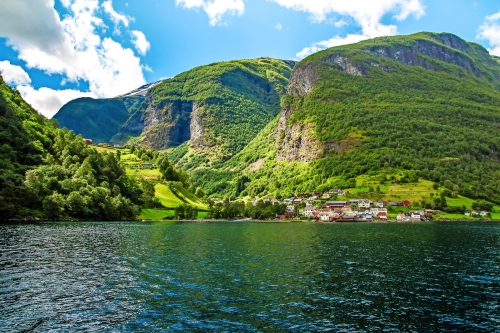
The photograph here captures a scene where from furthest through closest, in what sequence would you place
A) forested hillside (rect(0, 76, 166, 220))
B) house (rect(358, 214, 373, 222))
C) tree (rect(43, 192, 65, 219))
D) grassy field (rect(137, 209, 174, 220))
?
1. house (rect(358, 214, 373, 222))
2. grassy field (rect(137, 209, 174, 220))
3. tree (rect(43, 192, 65, 219))
4. forested hillside (rect(0, 76, 166, 220))

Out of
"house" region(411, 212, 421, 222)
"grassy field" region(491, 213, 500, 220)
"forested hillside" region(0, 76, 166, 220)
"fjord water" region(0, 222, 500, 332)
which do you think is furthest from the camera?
"grassy field" region(491, 213, 500, 220)

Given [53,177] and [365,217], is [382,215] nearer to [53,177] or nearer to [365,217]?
[365,217]

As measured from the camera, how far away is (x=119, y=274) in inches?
1613

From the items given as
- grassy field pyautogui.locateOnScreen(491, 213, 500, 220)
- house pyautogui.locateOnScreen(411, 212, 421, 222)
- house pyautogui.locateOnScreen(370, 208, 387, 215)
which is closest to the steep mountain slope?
house pyautogui.locateOnScreen(370, 208, 387, 215)

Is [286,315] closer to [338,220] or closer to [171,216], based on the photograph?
[171,216]

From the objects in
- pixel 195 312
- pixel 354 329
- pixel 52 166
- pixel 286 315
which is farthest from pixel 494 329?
pixel 52 166

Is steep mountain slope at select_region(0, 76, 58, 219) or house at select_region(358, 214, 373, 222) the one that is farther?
house at select_region(358, 214, 373, 222)

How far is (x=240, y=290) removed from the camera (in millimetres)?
35594

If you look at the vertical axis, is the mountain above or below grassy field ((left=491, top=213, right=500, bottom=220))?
above

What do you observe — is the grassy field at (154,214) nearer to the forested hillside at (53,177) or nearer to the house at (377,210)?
the forested hillside at (53,177)

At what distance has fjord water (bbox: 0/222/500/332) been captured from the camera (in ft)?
85.0

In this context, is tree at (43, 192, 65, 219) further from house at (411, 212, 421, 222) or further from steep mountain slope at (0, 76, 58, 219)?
house at (411, 212, 421, 222)

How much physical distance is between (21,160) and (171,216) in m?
65.2

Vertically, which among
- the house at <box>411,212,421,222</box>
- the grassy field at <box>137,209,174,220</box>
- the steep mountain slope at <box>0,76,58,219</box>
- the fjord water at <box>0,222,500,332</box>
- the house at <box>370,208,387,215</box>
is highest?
the steep mountain slope at <box>0,76,58,219</box>
